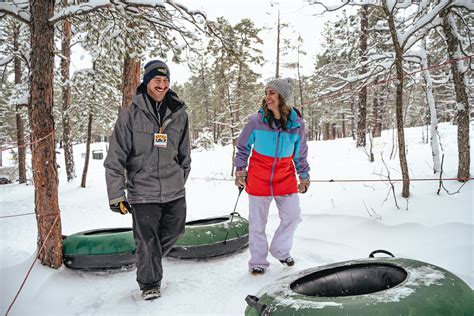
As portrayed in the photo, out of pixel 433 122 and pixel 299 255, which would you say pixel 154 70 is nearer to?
pixel 299 255

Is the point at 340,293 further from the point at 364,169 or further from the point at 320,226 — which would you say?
the point at 364,169

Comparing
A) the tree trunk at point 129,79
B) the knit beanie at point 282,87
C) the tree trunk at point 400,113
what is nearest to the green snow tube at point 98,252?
the knit beanie at point 282,87

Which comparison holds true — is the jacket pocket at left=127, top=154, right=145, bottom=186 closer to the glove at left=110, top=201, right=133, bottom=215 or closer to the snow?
the glove at left=110, top=201, right=133, bottom=215

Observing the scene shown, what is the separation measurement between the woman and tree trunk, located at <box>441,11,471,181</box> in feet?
10.2

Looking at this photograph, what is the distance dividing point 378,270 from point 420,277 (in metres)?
0.45

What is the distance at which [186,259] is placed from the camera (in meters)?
4.25

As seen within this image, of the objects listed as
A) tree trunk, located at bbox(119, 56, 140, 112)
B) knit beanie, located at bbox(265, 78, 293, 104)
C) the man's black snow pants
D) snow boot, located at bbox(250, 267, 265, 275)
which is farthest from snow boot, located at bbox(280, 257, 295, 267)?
tree trunk, located at bbox(119, 56, 140, 112)

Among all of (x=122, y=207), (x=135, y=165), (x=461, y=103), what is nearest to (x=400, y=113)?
(x=461, y=103)

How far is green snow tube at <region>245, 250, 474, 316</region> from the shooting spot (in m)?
1.78

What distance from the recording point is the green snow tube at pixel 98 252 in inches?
146

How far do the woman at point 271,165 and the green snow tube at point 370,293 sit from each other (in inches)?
45.1

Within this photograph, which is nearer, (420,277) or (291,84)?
(420,277)

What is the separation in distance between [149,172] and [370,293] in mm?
2169

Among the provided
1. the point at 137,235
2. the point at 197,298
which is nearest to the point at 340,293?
the point at 197,298
